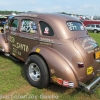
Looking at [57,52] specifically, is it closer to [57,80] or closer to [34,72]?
[57,80]

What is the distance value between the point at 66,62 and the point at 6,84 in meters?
1.76

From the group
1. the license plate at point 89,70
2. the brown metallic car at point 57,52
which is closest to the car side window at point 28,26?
the brown metallic car at point 57,52

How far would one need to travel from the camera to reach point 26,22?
507 cm

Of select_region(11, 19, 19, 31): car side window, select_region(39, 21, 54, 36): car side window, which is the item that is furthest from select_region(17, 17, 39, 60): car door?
select_region(11, 19, 19, 31): car side window

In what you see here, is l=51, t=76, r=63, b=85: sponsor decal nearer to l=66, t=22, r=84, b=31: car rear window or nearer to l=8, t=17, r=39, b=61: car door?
l=8, t=17, r=39, b=61: car door

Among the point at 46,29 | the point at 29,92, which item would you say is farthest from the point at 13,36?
the point at 29,92


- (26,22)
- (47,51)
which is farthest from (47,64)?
(26,22)

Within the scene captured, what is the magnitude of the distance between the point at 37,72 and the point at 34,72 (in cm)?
17

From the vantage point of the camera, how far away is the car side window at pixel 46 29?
14.1ft

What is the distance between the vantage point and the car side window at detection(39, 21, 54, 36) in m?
4.31

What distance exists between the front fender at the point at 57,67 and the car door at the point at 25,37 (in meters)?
0.73

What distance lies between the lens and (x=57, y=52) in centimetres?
→ 394

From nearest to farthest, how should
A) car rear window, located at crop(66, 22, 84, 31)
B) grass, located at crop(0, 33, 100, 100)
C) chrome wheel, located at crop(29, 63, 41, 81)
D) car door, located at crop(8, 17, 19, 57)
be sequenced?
grass, located at crop(0, 33, 100, 100) → chrome wheel, located at crop(29, 63, 41, 81) → car rear window, located at crop(66, 22, 84, 31) → car door, located at crop(8, 17, 19, 57)

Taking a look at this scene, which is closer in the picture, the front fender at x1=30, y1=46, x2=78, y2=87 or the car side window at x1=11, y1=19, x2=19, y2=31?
the front fender at x1=30, y1=46, x2=78, y2=87
